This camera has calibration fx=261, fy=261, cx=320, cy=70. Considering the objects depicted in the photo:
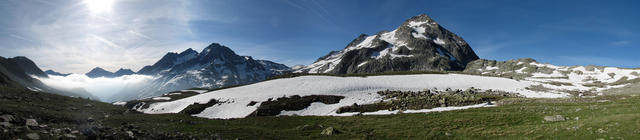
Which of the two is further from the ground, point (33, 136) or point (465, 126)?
point (33, 136)

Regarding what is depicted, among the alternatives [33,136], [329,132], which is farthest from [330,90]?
[33,136]

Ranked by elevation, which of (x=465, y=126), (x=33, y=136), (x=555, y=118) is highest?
(x=33, y=136)

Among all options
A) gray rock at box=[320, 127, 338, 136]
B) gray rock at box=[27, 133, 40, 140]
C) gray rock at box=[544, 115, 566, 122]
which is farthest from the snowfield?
gray rock at box=[27, 133, 40, 140]

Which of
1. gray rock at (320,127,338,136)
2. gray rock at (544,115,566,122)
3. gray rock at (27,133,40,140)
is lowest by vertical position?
gray rock at (320,127,338,136)

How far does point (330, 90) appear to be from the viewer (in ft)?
220

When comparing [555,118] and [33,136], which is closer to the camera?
[33,136]

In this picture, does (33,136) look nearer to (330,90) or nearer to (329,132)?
(329,132)

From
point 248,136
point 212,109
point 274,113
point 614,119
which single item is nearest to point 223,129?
point 248,136

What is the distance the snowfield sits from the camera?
57.9 metres

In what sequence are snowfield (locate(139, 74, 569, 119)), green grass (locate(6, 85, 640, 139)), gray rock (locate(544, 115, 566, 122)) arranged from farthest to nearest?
snowfield (locate(139, 74, 569, 119))
gray rock (locate(544, 115, 566, 122))
green grass (locate(6, 85, 640, 139))

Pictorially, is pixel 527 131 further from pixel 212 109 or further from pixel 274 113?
pixel 212 109

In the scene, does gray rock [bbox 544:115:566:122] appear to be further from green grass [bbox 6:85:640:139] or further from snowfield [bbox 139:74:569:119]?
snowfield [bbox 139:74:569:119]

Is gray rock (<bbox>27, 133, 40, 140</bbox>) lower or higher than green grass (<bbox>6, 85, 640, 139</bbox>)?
higher

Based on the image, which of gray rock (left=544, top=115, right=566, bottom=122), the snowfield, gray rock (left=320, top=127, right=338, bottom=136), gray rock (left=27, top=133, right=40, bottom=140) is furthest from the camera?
the snowfield
